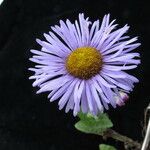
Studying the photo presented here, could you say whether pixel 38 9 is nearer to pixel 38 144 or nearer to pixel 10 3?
pixel 10 3

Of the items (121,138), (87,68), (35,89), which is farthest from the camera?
(35,89)

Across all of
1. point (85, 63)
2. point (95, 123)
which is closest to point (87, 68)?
point (85, 63)

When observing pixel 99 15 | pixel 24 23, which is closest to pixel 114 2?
pixel 99 15

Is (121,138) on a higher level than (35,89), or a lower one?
lower

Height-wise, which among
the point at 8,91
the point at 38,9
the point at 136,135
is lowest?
the point at 136,135

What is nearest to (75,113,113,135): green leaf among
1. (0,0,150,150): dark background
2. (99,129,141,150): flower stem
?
(99,129,141,150): flower stem

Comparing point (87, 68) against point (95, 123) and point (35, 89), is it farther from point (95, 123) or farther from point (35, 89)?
point (35, 89)

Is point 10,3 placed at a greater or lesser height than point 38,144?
greater

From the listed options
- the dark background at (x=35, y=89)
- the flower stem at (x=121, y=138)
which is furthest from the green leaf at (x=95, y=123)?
the dark background at (x=35, y=89)

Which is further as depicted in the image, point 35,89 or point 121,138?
point 35,89
